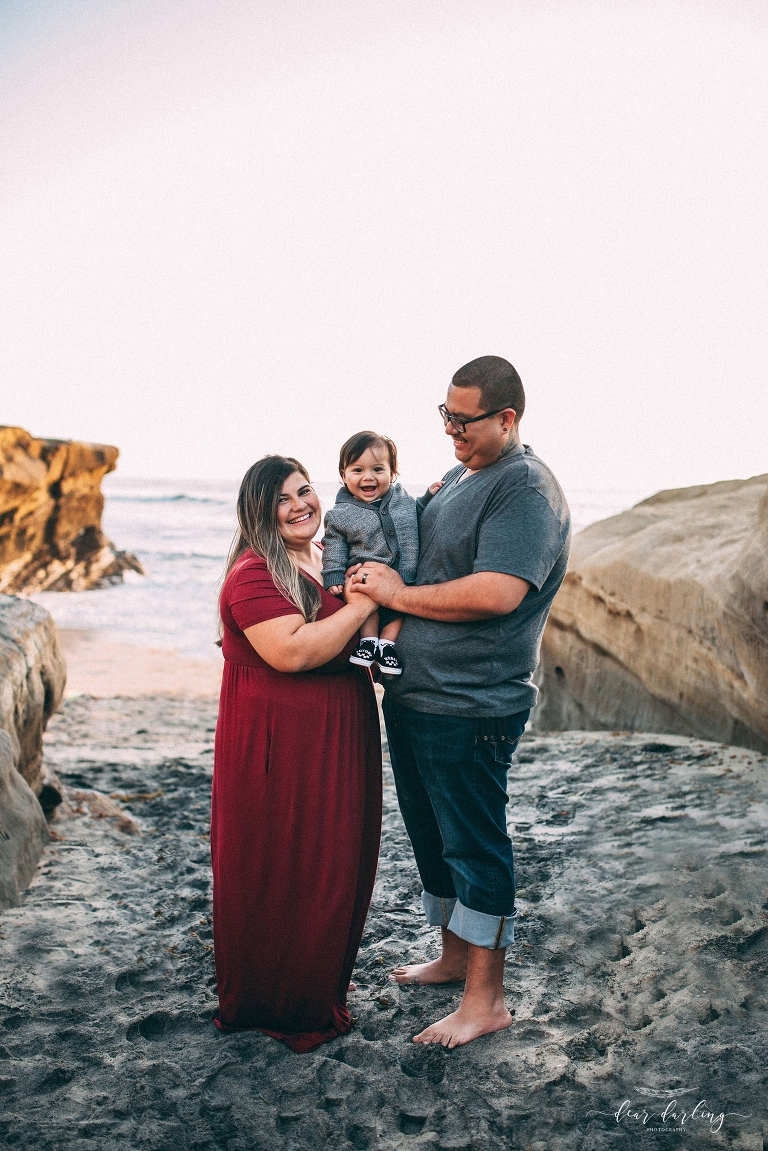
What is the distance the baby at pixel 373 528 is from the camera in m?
2.76

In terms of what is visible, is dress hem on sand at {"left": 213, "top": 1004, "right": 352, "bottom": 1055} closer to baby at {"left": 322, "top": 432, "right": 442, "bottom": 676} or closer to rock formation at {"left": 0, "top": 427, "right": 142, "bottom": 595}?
baby at {"left": 322, "top": 432, "right": 442, "bottom": 676}

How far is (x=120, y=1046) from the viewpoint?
2.69 m

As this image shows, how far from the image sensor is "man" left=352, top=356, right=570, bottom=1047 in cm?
256

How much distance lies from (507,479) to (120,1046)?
2.23 m

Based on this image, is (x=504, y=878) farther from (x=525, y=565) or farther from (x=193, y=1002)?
(x=193, y=1002)

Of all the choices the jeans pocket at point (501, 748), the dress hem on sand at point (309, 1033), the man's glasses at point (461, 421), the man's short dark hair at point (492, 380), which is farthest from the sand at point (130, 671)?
the man's short dark hair at point (492, 380)

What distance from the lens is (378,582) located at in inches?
106

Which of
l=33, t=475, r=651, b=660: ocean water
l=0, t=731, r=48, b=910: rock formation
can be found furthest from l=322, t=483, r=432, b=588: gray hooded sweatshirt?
l=0, t=731, r=48, b=910: rock formation

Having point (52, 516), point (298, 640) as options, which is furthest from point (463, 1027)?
point (52, 516)

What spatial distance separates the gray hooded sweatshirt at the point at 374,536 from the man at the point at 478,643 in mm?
110

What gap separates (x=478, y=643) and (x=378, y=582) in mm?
382

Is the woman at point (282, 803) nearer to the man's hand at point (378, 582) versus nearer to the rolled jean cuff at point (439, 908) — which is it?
the man's hand at point (378, 582)

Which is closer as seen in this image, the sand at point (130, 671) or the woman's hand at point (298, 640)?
the woman's hand at point (298, 640)

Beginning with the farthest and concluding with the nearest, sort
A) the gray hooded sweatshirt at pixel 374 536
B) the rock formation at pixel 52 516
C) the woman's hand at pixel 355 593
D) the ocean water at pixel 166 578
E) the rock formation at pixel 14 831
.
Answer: the rock formation at pixel 52 516
the ocean water at pixel 166 578
the rock formation at pixel 14 831
the gray hooded sweatshirt at pixel 374 536
the woman's hand at pixel 355 593
